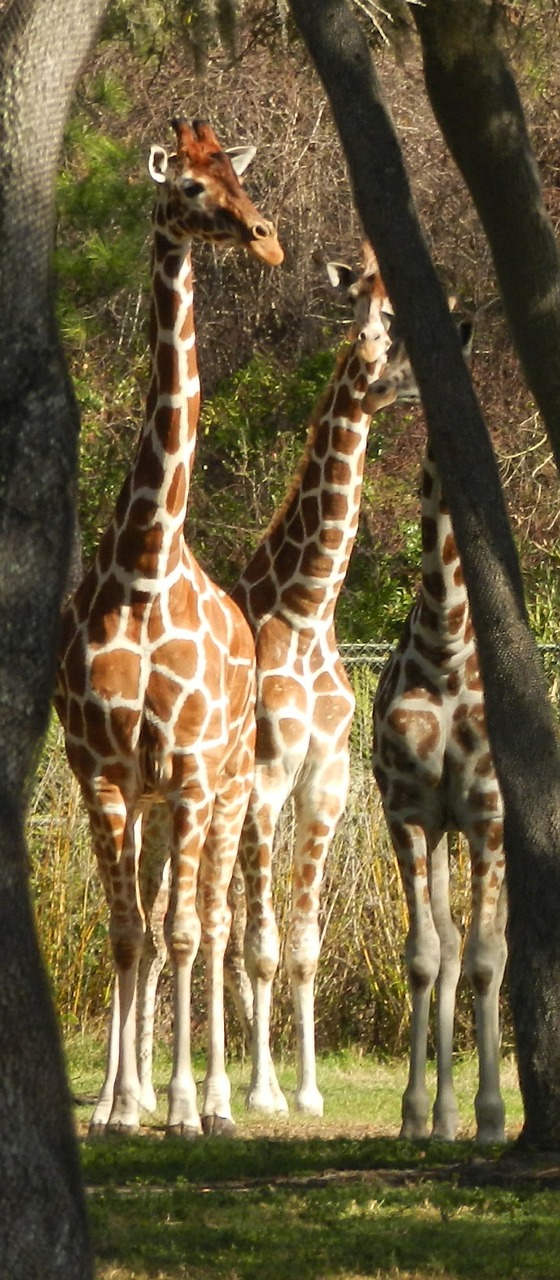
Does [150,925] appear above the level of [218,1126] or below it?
above

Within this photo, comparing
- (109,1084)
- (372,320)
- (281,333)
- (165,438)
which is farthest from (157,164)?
(281,333)

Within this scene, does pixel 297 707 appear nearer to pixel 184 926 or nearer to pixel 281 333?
pixel 184 926

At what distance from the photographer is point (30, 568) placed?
4094 millimetres

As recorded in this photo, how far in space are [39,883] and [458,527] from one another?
5237 mm

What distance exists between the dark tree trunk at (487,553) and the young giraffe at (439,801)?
1168mm

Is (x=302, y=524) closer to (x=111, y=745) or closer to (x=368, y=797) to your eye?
(x=111, y=745)

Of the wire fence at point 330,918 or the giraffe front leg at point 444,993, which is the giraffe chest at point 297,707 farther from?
the wire fence at point 330,918

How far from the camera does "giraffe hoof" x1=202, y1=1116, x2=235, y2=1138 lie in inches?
312

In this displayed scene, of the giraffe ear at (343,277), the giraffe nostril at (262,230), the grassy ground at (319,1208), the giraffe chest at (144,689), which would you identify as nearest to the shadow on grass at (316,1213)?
the grassy ground at (319,1208)

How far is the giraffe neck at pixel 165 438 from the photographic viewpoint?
7863mm

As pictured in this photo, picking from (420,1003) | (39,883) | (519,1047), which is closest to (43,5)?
(519,1047)

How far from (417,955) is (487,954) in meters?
0.34

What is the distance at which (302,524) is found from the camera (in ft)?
30.1

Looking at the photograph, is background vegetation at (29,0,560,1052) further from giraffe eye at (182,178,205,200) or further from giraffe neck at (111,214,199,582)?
giraffe eye at (182,178,205,200)
